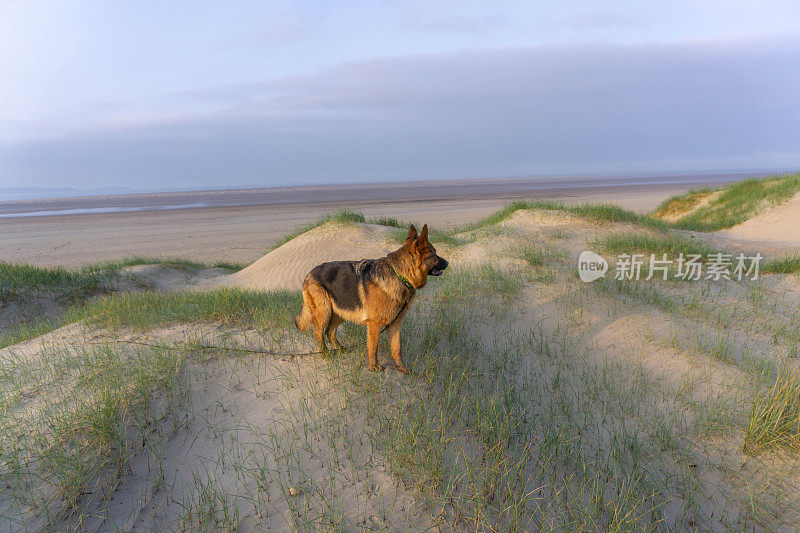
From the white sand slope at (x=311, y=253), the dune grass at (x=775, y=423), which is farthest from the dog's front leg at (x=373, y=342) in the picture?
the white sand slope at (x=311, y=253)

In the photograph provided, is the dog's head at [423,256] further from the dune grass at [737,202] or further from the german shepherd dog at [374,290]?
the dune grass at [737,202]

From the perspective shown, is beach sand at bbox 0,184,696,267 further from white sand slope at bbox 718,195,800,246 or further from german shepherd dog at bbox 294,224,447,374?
german shepherd dog at bbox 294,224,447,374

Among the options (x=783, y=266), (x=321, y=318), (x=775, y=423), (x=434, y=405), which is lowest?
(x=775, y=423)

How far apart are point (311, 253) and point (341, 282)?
8.61 meters

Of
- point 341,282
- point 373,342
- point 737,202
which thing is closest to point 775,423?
point 373,342

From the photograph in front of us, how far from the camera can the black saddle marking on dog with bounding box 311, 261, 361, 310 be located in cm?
382

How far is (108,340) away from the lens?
516 cm

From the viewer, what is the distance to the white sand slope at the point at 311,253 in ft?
36.1

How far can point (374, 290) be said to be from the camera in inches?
146

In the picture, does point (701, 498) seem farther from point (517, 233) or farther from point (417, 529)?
point (517, 233)

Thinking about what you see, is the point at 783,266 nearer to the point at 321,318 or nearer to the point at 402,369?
the point at 402,369

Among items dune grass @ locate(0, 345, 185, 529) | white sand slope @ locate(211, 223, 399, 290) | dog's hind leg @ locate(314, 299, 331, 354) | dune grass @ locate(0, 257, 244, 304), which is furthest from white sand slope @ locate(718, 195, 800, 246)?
dune grass @ locate(0, 257, 244, 304)

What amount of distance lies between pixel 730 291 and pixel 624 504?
19.3 ft

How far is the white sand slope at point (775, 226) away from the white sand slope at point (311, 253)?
38.2 feet
